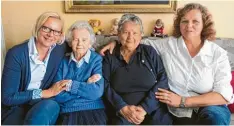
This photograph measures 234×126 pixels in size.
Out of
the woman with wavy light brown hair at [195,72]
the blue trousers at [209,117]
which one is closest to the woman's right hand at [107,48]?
the woman with wavy light brown hair at [195,72]

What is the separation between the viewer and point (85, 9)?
2617 millimetres

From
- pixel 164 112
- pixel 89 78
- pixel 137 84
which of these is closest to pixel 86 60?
pixel 89 78

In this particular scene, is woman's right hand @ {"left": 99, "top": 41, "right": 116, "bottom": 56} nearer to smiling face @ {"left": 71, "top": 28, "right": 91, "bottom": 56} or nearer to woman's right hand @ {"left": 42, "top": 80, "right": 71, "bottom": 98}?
smiling face @ {"left": 71, "top": 28, "right": 91, "bottom": 56}

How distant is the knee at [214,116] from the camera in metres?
1.67

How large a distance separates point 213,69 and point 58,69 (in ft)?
3.38

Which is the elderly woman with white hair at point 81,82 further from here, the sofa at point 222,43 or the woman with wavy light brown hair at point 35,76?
the sofa at point 222,43

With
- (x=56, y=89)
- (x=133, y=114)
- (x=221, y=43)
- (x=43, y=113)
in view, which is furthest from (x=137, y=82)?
(x=221, y=43)

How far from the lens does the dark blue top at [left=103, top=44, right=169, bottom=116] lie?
1.85m

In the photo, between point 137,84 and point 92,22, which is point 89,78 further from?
point 92,22

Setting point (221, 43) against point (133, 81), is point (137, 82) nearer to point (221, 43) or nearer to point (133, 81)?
point (133, 81)

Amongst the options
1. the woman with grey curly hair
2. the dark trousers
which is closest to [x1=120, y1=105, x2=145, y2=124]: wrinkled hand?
the woman with grey curly hair

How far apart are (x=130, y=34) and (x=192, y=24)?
0.42 metres

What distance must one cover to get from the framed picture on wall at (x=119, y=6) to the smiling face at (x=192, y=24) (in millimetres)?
733

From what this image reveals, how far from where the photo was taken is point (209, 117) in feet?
5.57
